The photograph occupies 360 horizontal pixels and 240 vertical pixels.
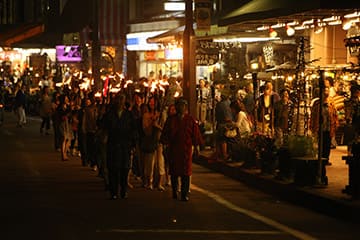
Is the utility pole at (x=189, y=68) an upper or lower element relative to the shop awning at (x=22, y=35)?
lower

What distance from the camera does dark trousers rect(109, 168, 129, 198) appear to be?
15.8 meters

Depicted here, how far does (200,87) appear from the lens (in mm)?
30078

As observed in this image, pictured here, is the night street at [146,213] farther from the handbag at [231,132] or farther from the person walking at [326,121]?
the person walking at [326,121]

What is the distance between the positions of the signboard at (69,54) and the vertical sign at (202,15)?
22.5m

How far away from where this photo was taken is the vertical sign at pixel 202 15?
24828 mm

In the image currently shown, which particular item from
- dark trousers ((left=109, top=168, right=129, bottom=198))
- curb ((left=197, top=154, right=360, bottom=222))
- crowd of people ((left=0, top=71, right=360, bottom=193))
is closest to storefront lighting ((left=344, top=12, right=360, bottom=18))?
crowd of people ((left=0, top=71, right=360, bottom=193))

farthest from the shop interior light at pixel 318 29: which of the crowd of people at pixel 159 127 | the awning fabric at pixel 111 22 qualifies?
the awning fabric at pixel 111 22

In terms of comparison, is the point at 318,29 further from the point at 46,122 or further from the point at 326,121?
the point at 46,122

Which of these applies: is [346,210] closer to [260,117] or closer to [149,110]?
[149,110]

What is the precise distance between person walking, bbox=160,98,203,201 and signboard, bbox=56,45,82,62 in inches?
1236

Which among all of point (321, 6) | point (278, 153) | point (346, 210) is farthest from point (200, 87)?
point (346, 210)

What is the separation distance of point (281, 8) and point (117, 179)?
8.08m

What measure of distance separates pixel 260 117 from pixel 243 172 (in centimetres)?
418

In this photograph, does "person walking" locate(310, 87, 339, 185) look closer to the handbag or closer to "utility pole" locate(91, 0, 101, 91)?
the handbag
